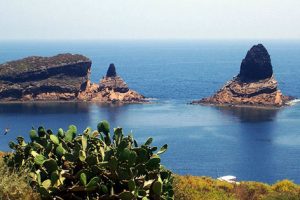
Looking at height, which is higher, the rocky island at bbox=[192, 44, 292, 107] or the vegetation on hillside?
the vegetation on hillside

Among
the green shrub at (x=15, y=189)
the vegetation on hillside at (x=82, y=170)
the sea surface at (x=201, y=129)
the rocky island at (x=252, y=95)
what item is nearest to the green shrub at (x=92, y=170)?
the vegetation on hillside at (x=82, y=170)

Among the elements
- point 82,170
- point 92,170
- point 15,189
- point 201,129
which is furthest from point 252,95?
point 15,189

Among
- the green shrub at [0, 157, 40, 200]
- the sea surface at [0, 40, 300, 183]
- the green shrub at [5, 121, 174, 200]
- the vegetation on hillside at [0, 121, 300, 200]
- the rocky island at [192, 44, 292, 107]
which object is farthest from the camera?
the rocky island at [192, 44, 292, 107]

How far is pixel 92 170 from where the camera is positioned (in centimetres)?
1811

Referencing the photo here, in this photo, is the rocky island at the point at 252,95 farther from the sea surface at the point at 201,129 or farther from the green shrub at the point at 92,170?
the green shrub at the point at 92,170

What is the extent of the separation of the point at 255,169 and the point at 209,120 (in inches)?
2375

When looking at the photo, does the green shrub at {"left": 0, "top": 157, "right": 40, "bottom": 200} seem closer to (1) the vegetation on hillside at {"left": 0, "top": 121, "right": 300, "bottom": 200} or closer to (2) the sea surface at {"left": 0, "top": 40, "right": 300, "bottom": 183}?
(1) the vegetation on hillside at {"left": 0, "top": 121, "right": 300, "bottom": 200}

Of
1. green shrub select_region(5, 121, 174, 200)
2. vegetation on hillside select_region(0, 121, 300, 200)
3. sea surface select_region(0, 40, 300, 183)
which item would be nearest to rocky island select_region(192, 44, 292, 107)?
sea surface select_region(0, 40, 300, 183)

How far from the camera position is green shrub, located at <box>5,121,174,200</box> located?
1759cm

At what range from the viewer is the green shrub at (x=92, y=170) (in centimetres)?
1759

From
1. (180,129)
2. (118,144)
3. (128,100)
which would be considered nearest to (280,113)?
(180,129)

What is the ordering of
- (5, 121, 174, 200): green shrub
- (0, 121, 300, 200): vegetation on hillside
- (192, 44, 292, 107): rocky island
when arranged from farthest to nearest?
(192, 44, 292, 107): rocky island → (5, 121, 174, 200): green shrub → (0, 121, 300, 200): vegetation on hillside

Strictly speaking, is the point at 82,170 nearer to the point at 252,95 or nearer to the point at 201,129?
the point at 201,129

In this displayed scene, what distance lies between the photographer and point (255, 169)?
307ft
